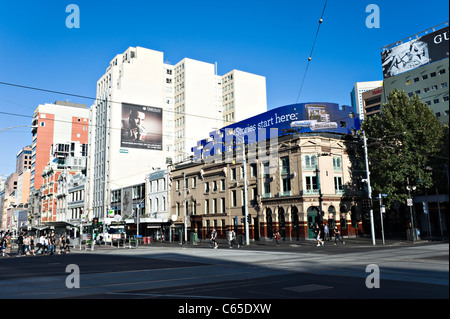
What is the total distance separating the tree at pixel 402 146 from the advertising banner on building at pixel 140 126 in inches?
2125

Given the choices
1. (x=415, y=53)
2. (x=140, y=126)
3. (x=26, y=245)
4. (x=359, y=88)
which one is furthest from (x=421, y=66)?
(x=359, y=88)

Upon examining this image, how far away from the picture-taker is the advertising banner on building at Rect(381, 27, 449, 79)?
251 ft

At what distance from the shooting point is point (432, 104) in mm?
87375

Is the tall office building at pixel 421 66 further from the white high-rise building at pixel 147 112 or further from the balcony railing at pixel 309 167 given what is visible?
the balcony railing at pixel 309 167

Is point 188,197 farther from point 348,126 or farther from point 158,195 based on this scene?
point 348,126

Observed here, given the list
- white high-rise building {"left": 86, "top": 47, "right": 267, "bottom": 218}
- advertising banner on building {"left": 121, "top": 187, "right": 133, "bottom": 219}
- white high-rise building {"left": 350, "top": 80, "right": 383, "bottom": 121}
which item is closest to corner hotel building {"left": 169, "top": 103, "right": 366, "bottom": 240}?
advertising banner on building {"left": 121, "top": 187, "right": 133, "bottom": 219}

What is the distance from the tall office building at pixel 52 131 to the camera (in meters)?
133

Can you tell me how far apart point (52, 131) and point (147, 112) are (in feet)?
225

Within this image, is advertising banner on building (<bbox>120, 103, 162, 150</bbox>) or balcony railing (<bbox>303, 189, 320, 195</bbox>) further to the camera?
advertising banner on building (<bbox>120, 103, 162, 150</bbox>)

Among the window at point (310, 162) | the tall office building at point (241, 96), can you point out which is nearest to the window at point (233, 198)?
the window at point (310, 162)

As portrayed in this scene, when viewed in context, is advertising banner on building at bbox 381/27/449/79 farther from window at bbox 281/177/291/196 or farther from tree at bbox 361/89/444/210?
window at bbox 281/177/291/196

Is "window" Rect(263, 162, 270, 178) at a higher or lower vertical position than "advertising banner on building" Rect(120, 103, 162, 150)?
lower

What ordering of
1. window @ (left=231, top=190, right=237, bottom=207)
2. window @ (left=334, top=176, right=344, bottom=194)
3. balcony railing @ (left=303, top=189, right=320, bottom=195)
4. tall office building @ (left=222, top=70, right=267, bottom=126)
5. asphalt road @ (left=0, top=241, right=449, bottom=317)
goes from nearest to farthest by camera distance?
asphalt road @ (left=0, top=241, right=449, bottom=317)
balcony railing @ (left=303, top=189, right=320, bottom=195)
window @ (left=334, top=176, right=344, bottom=194)
window @ (left=231, top=190, right=237, bottom=207)
tall office building @ (left=222, top=70, right=267, bottom=126)

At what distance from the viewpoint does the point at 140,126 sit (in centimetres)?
8306
